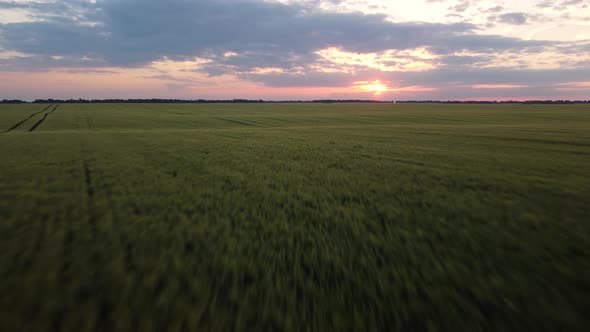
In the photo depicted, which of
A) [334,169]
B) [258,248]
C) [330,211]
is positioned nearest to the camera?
[258,248]

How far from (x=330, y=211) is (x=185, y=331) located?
3.60 meters

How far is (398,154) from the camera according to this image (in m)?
12.9

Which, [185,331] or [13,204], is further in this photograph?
[13,204]

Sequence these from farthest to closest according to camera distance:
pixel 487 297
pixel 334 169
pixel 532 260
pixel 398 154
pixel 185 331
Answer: pixel 398 154 → pixel 334 169 → pixel 532 260 → pixel 487 297 → pixel 185 331

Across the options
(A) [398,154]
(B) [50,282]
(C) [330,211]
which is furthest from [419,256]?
(A) [398,154]

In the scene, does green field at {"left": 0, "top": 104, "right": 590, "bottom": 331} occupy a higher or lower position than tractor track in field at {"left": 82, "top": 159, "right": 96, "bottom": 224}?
higher

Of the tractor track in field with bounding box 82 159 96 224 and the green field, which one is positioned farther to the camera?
the tractor track in field with bounding box 82 159 96 224

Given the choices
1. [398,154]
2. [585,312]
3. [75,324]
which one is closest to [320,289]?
[75,324]

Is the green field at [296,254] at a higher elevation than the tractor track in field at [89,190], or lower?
higher

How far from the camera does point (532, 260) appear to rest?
366 cm

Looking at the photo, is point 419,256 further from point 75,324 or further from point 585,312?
point 75,324

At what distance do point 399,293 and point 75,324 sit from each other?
3.30 m

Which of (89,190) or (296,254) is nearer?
(296,254)

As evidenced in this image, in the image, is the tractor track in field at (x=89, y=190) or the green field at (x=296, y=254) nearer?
the green field at (x=296, y=254)
